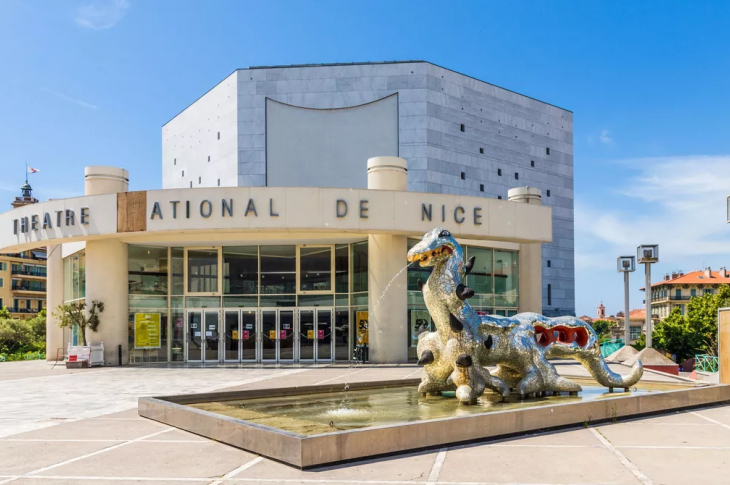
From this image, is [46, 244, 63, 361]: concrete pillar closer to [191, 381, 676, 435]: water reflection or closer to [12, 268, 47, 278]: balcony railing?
[191, 381, 676, 435]: water reflection

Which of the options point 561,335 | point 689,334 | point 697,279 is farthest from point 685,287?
point 561,335

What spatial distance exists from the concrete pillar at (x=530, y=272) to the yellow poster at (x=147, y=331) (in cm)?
1600

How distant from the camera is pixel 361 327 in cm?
2752

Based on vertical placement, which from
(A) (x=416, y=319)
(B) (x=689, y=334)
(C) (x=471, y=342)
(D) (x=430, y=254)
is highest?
(D) (x=430, y=254)

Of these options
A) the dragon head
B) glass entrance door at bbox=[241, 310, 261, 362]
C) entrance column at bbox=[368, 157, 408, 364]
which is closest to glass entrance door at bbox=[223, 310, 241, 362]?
glass entrance door at bbox=[241, 310, 261, 362]

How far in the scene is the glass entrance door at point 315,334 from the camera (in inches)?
1096

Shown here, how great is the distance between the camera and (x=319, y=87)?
50469 mm

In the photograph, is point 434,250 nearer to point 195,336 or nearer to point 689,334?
point 195,336

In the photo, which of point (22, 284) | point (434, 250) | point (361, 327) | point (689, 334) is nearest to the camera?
point (434, 250)

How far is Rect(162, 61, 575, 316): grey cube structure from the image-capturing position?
157 ft

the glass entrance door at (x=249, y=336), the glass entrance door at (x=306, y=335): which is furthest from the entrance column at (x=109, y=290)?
the glass entrance door at (x=306, y=335)

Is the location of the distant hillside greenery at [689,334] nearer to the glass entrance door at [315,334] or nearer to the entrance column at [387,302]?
the entrance column at [387,302]

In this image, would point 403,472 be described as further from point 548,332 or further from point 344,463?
point 548,332

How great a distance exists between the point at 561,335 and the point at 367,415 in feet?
14.0
